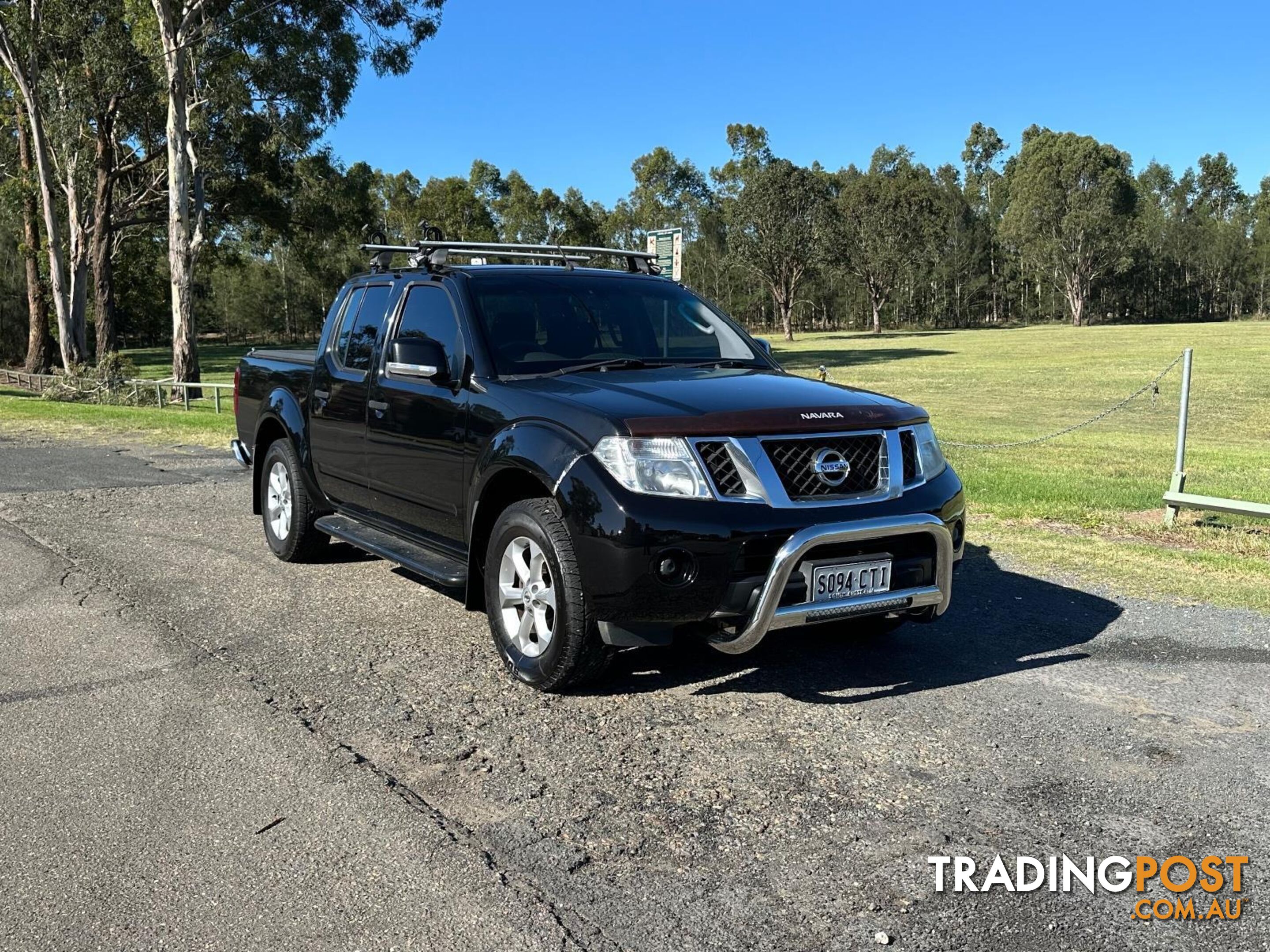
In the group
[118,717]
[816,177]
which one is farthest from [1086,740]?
[816,177]

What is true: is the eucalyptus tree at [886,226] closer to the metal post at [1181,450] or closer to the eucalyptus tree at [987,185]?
the eucalyptus tree at [987,185]

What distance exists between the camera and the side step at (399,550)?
5289 mm

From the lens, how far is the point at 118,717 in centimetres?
443

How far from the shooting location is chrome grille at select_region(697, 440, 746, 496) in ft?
14.3

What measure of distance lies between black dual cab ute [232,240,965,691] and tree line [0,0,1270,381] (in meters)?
1.89

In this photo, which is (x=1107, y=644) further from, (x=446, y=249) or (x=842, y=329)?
(x=842, y=329)

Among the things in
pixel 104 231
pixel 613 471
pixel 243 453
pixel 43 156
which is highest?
pixel 43 156

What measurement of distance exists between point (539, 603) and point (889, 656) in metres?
1.80

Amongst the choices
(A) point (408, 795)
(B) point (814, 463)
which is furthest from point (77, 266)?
(A) point (408, 795)

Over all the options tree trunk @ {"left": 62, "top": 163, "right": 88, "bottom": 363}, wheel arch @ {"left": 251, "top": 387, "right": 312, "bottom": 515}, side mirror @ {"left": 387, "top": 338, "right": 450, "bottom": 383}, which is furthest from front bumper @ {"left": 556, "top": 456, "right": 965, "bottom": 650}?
tree trunk @ {"left": 62, "top": 163, "right": 88, "bottom": 363}

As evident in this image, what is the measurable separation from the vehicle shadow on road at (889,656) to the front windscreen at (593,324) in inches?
59.8

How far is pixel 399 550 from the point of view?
5.81 metres

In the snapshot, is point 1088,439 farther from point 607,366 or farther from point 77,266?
point 77,266

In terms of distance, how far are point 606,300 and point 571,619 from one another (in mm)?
2186
